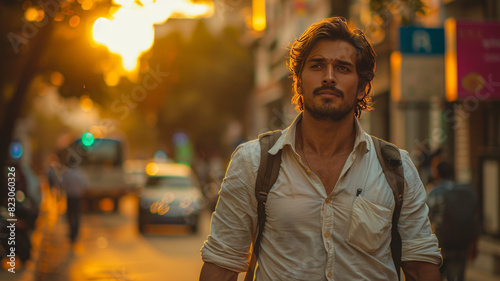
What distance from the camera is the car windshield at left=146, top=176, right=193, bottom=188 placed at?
19919 mm

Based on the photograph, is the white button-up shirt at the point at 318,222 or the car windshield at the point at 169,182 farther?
the car windshield at the point at 169,182

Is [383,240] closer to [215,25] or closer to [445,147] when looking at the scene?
[445,147]

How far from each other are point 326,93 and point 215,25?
5408 centimetres

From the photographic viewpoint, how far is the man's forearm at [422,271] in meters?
2.81

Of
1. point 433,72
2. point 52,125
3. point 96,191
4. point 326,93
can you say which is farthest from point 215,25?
point 326,93

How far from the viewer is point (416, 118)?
1562 cm

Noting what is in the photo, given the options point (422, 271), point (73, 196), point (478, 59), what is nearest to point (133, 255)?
point (73, 196)

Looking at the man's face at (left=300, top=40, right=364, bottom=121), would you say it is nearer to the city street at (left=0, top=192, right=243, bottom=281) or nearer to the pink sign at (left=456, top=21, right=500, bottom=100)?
the pink sign at (left=456, top=21, right=500, bottom=100)

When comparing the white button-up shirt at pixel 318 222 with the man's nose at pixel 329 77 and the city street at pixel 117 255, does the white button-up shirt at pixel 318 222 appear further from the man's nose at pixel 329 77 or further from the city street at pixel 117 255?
Result: the city street at pixel 117 255

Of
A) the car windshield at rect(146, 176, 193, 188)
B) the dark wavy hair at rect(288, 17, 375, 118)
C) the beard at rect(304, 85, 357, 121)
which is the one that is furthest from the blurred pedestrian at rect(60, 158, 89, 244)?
the beard at rect(304, 85, 357, 121)

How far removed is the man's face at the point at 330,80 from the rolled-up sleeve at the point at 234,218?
32cm

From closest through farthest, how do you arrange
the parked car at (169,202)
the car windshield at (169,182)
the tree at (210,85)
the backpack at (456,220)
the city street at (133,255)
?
the backpack at (456,220)
the city street at (133,255)
the parked car at (169,202)
the car windshield at (169,182)
the tree at (210,85)

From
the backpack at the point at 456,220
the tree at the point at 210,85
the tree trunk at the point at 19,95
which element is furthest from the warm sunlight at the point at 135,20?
the tree at the point at 210,85

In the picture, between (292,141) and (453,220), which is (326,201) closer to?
(292,141)
